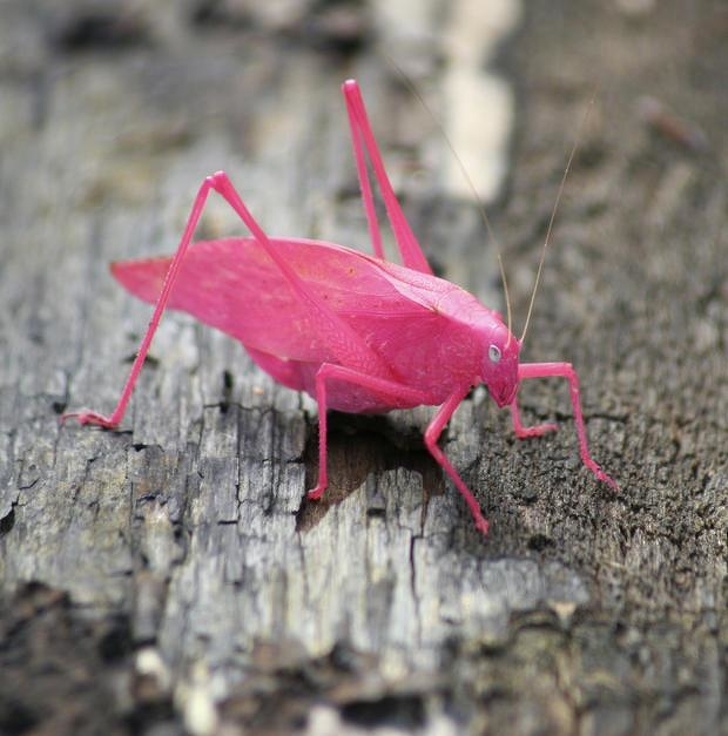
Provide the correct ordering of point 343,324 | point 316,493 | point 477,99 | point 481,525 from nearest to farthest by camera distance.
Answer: point 481,525 < point 316,493 < point 343,324 < point 477,99

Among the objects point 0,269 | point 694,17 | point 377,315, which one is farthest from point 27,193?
point 694,17

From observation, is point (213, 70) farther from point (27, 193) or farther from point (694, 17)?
point (694, 17)

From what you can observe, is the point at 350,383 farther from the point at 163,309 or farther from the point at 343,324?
the point at 163,309

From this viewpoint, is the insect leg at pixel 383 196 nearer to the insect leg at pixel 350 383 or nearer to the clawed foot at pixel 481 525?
the insect leg at pixel 350 383

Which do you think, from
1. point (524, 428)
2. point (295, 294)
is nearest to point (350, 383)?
point (295, 294)

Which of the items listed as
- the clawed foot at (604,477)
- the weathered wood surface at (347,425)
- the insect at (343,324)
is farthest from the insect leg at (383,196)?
the clawed foot at (604,477)
